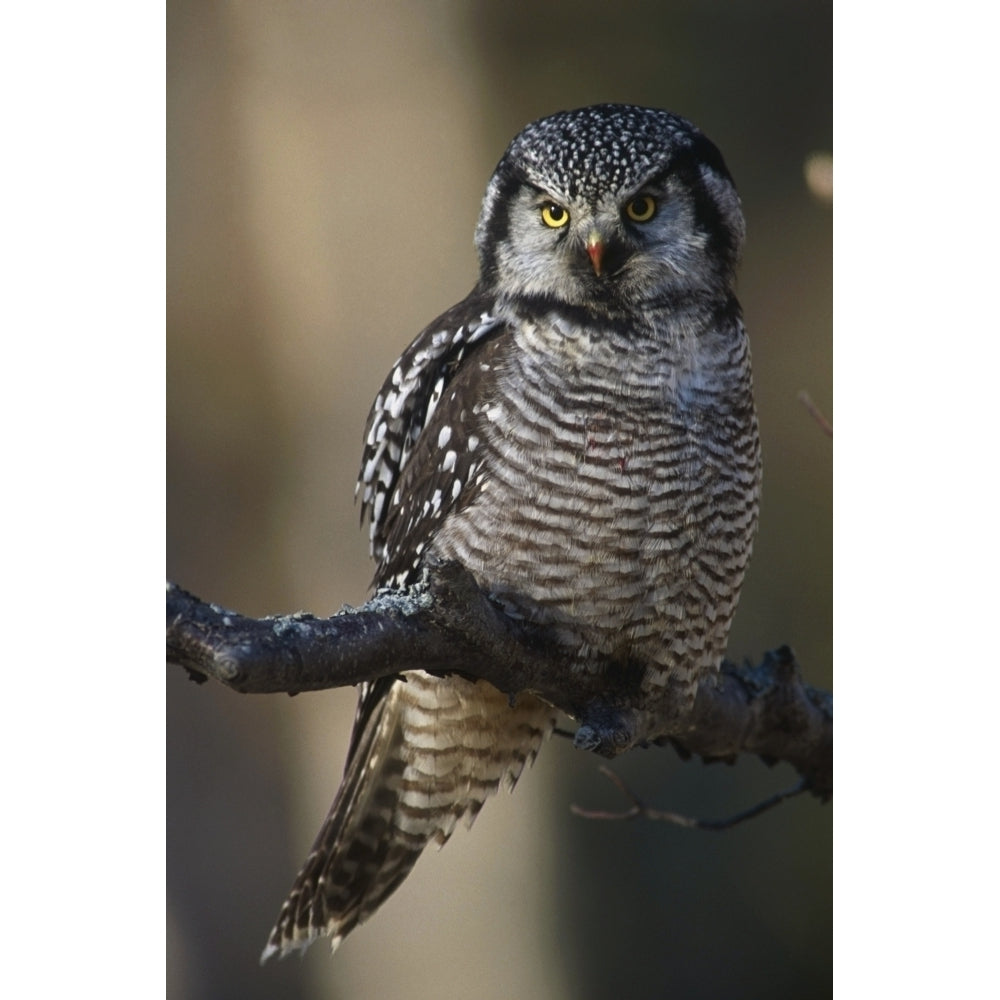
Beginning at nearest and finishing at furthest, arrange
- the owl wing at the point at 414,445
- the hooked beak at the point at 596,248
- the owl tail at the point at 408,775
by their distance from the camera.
Result: 1. the hooked beak at the point at 596,248
2. the owl wing at the point at 414,445
3. the owl tail at the point at 408,775

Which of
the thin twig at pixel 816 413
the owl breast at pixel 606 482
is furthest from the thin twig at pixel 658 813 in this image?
the thin twig at pixel 816 413

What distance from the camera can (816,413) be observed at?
2.33 m

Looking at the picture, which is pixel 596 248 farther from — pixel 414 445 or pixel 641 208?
pixel 414 445

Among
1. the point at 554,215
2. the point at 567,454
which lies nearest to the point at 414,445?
the point at 567,454

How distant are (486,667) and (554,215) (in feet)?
2.73

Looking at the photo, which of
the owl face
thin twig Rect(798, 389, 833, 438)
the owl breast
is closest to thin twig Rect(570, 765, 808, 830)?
the owl breast

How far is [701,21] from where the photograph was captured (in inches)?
90.9

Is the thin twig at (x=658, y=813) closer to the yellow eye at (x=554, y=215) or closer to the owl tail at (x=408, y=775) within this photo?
the owl tail at (x=408, y=775)

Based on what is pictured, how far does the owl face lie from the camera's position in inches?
81.9

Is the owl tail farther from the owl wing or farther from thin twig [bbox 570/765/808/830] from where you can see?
the owl wing

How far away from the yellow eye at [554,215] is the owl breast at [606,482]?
0.56 ft

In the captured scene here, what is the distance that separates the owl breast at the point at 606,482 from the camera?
207 cm
